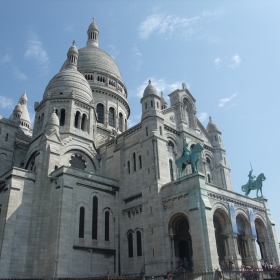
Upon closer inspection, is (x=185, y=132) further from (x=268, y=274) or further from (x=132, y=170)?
(x=268, y=274)

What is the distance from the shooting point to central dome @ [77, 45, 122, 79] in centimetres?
5481

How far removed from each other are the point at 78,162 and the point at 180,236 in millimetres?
14951

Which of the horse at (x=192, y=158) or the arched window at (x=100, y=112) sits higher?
the arched window at (x=100, y=112)

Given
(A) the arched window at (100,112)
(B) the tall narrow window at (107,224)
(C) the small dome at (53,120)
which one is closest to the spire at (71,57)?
(A) the arched window at (100,112)

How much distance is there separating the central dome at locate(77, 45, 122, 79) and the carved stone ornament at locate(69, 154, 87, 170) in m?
21.4

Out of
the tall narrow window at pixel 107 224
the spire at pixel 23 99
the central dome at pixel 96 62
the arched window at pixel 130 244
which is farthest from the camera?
the spire at pixel 23 99

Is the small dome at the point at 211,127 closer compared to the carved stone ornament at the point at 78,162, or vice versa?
the carved stone ornament at the point at 78,162

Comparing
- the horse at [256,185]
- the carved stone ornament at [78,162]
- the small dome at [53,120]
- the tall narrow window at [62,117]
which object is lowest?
the horse at [256,185]

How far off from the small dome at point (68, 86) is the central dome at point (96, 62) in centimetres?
1083

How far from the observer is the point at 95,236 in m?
31.7

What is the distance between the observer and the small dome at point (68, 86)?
4116 centimetres

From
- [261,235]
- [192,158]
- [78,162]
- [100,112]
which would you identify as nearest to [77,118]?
[78,162]

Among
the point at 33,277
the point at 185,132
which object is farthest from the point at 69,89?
the point at 33,277

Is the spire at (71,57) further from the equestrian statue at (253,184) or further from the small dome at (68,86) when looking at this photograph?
the equestrian statue at (253,184)
